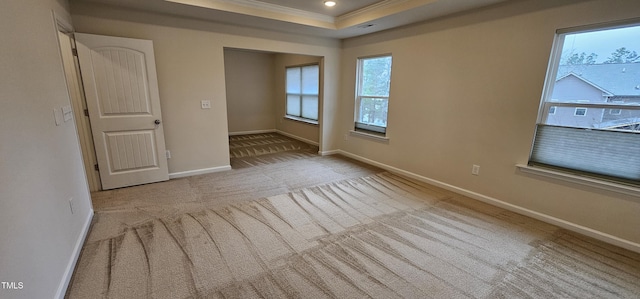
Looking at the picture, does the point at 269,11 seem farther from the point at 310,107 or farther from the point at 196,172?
the point at 310,107

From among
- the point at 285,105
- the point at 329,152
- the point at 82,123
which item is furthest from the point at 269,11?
the point at 285,105

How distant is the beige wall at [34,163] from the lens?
1.28m

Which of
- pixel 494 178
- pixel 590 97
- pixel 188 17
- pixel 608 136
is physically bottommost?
pixel 494 178

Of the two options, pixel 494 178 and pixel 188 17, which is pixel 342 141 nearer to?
pixel 494 178

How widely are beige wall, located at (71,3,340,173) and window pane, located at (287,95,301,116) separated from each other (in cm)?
Result: 249

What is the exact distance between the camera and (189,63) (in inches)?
143

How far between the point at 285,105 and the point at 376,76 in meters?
3.44

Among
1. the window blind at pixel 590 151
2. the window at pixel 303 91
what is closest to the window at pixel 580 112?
the window blind at pixel 590 151

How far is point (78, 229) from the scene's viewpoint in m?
2.17

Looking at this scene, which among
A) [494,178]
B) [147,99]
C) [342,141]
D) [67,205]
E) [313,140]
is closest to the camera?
[67,205]

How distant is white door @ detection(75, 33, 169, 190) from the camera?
3.04 m

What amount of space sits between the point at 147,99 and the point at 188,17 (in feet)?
4.07

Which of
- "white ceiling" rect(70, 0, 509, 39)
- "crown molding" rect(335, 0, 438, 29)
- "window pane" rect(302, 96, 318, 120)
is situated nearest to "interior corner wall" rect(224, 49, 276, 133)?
"window pane" rect(302, 96, 318, 120)

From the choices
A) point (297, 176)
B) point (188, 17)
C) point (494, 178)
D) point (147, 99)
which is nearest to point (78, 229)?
point (147, 99)
